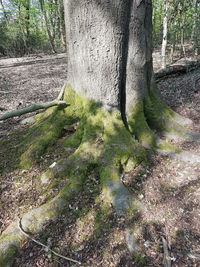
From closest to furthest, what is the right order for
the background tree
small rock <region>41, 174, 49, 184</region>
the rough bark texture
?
the rough bark texture → small rock <region>41, 174, 49, 184</region> → the background tree

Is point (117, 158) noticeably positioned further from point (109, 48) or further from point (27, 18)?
point (27, 18)

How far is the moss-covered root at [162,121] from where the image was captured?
11.7 ft

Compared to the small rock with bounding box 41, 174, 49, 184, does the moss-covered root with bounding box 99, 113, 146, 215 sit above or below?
above

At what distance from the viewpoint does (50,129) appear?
3.45 meters

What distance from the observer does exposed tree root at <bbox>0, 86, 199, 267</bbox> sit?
7.83ft

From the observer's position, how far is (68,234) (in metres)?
2.34

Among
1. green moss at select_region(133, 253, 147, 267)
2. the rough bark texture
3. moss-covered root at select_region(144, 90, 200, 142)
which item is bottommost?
green moss at select_region(133, 253, 147, 267)

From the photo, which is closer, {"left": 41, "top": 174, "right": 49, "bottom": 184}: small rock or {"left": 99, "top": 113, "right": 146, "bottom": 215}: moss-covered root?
{"left": 99, "top": 113, "right": 146, "bottom": 215}: moss-covered root

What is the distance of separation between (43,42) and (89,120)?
2447 cm

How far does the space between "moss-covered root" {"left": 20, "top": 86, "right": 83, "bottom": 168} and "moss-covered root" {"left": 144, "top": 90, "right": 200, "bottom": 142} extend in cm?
123

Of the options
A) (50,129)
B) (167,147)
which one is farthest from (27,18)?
(167,147)

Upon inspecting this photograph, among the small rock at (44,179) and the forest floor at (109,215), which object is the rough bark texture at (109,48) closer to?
the forest floor at (109,215)

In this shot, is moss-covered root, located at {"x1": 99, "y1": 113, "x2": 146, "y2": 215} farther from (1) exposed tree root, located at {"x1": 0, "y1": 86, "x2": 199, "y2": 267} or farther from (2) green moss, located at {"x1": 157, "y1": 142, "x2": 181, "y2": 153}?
(2) green moss, located at {"x1": 157, "y1": 142, "x2": 181, "y2": 153}

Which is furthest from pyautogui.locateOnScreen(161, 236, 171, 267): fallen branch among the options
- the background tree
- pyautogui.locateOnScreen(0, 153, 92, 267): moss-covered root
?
the background tree
